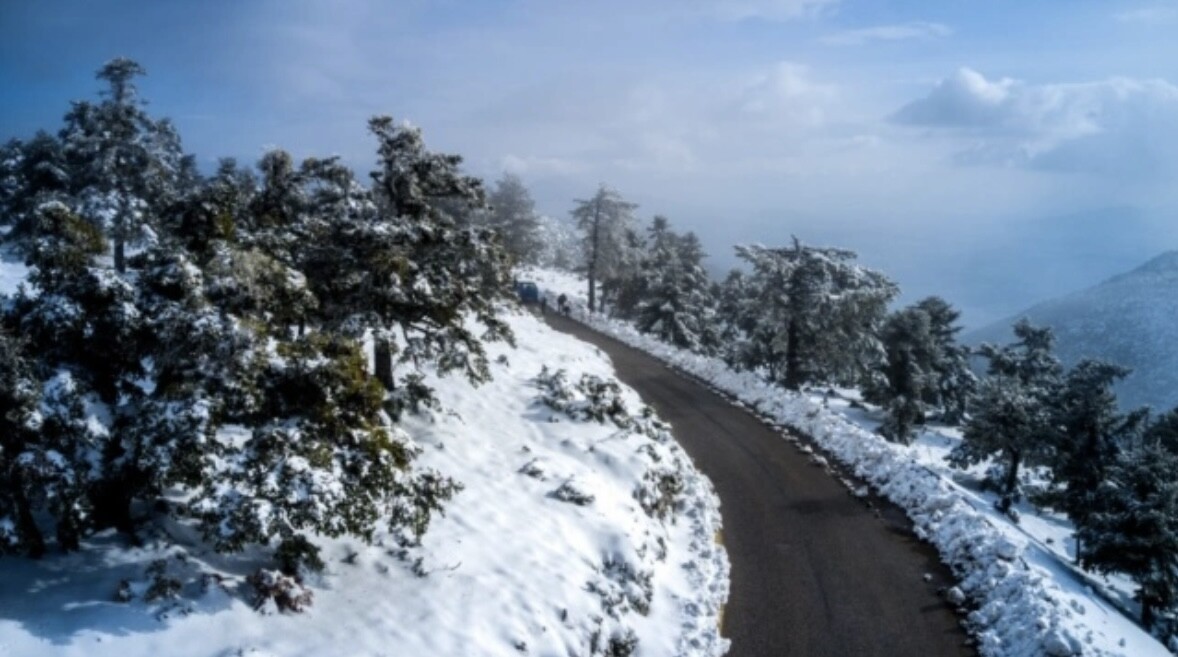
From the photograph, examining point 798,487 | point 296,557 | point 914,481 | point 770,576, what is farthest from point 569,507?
point 914,481

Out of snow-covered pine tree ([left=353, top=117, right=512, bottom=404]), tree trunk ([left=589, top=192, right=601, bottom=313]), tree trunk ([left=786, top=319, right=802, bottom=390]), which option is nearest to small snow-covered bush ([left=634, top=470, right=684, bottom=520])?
snow-covered pine tree ([left=353, top=117, right=512, bottom=404])

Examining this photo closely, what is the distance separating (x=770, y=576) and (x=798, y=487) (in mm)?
5759

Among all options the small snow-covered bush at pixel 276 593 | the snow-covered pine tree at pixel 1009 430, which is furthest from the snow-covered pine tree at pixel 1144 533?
the small snow-covered bush at pixel 276 593

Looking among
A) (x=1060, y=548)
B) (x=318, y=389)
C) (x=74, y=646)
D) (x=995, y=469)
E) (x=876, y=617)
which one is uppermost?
(x=318, y=389)

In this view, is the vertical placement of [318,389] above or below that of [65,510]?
above

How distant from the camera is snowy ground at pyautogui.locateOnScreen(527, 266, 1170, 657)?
41.6ft

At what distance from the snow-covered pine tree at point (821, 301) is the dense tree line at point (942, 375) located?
0.25ft

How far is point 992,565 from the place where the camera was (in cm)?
1498

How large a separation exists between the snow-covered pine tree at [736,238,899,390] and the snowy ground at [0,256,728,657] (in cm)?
1704

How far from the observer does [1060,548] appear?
29281 millimetres

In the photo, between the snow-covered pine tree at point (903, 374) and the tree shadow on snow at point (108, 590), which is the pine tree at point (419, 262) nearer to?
the tree shadow on snow at point (108, 590)

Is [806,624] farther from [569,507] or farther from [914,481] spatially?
[914,481]

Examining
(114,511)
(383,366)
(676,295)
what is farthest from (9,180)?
(114,511)

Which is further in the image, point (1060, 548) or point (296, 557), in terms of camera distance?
point (1060, 548)
